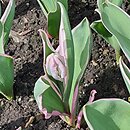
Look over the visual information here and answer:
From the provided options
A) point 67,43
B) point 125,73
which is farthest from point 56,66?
point 125,73

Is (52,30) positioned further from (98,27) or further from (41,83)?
(41,83)

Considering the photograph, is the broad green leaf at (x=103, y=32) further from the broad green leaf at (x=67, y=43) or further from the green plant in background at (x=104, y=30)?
the broad green leaf at (x=67, y=43)

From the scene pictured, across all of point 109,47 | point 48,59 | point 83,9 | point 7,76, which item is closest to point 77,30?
point 48,59

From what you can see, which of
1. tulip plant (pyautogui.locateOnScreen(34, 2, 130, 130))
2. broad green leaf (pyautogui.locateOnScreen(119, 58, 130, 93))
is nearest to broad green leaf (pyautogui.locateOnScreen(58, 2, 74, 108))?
tulip plant (pyautogui.locateOnScreen(34, 2, 130, 130))

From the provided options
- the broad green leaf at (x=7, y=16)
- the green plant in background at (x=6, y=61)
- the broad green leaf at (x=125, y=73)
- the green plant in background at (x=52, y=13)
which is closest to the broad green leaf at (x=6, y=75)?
the green plant in background at (x=6, y=61)

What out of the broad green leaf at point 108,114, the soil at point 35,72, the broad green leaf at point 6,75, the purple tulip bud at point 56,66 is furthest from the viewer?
the soil at point 35,72
